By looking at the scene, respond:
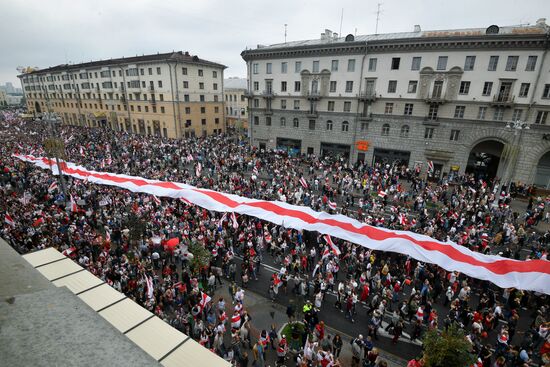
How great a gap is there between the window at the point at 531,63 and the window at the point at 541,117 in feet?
15.1

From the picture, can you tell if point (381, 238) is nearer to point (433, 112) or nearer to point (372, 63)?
point (433, 112)

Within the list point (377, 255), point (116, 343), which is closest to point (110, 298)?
point (116, 343)

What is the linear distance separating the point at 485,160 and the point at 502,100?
765 cm

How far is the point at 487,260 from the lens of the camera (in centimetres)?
1470

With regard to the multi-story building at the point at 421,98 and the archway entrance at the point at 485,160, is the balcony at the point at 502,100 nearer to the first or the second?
the multi-story building at the point at 421,98

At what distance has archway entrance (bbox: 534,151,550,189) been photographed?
3216cm

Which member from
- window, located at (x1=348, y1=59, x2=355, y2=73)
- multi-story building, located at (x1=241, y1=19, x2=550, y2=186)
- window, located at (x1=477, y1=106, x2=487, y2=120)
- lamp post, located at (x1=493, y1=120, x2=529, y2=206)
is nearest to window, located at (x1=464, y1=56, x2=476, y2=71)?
multi-story building, located at (x1=241, y1=19, x2=550, y2=186)

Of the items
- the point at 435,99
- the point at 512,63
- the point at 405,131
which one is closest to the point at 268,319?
the point at 405,131

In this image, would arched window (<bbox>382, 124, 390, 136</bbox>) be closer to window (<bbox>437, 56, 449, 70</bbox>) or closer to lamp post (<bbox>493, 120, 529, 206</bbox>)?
window (<bbox>437, 56, 449, 70</bbox>)

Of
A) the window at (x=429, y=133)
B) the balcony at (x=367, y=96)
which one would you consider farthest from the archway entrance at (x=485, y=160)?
the balcony at (x=367, y=96)

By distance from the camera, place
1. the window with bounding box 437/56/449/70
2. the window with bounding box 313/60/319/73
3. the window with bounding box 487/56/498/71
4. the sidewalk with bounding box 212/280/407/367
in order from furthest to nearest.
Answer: the window with bounding box 313/60/319/73 → the window with bounding box 437/56/449/70 → the window with bounding box 487/56/498/71 → the sidewalk with bounding box 212/280/407/367

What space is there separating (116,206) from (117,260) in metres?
8.34

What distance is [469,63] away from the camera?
32781 mm

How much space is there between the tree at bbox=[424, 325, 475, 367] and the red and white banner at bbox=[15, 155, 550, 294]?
227 inches
